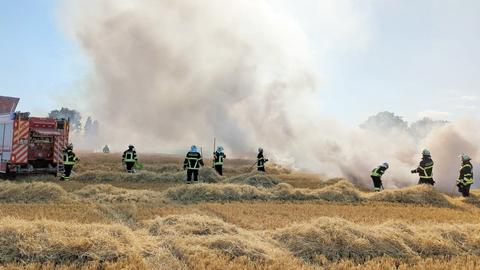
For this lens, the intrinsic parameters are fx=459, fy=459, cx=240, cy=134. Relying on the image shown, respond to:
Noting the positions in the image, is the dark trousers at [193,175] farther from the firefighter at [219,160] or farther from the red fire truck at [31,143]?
the red fire truck at [31,143]

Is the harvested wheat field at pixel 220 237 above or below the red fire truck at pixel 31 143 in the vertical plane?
below

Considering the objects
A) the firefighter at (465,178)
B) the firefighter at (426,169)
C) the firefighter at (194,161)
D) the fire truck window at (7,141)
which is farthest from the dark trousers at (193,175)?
the firefighter at (465,178)

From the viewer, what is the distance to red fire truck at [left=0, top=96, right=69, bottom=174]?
21208 millimetres

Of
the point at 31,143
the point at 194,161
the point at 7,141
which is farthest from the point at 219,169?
the point at 7,141

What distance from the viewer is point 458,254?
27.7 ft

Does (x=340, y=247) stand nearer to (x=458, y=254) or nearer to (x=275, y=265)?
(x=275, y=265)

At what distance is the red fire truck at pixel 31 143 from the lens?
2121cm

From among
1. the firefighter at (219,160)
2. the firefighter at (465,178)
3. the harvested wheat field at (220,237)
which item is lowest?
the harvested wheat field at (220,237)

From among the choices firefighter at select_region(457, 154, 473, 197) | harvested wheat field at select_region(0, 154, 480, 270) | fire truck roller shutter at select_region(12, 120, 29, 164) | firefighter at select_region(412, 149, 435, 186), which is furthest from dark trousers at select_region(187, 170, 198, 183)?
firefighter at select_region(457, 154, 473, 197)

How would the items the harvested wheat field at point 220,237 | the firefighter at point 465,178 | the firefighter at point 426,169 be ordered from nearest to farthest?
1. the harvested wheat field at point 220,237
2. the firefighter at point 465,178
3. the firefighter at point 426,169

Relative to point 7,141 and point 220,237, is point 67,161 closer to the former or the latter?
point 7,141

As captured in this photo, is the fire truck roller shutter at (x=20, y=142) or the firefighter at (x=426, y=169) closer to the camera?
the firefighter at (x=426, y=169)

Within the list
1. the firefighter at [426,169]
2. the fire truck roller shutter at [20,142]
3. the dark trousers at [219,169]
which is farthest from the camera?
the dark trousers at [219,169]

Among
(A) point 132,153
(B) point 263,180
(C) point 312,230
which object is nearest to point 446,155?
(B) point 263,180
